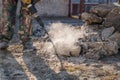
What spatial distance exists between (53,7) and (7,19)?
6167 mm

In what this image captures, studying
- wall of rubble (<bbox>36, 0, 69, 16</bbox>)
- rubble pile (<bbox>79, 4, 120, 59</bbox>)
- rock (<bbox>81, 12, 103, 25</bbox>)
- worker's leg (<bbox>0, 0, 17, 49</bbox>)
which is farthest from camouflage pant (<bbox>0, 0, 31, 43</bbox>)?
wall of rubble (<bbox>36, 0, 69, 16</bbox>)

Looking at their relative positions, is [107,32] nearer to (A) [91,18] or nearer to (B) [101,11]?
(A) [91,18]

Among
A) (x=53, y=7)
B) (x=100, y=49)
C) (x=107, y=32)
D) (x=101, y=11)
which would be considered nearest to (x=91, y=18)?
(x=101, y=11)

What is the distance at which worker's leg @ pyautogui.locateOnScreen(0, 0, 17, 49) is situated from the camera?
5.63m

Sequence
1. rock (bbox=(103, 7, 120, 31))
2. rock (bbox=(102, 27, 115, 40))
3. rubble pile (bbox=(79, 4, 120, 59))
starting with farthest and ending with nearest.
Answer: rock (bbox=(103, 7, 120, 31)) < rock (bbox=(102, 27, 115, 40)) < rubble pile (bbox=(79, 4, 120, 59))

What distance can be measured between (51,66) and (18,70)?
1.83 ft

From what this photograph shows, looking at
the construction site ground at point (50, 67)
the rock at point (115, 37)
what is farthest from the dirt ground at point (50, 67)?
the rock at point (115, 37)

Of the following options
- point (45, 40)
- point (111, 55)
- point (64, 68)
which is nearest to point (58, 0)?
point (45, 40)

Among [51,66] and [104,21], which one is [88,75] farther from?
[104,21]

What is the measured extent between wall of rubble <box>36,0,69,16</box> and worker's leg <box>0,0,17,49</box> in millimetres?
5794

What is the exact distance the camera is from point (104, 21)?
764cm

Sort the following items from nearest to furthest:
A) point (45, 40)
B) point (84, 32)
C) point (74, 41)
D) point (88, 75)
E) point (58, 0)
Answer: point (88, 75)
point (74, 41)
point (45, 40)
point (84, 32)
point (58, 0)

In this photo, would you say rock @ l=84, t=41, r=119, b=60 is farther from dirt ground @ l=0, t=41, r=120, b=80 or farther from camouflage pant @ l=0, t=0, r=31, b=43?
camouflage pant @ l=0, t=0, r=31, b=43

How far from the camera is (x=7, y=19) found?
5.68 m
